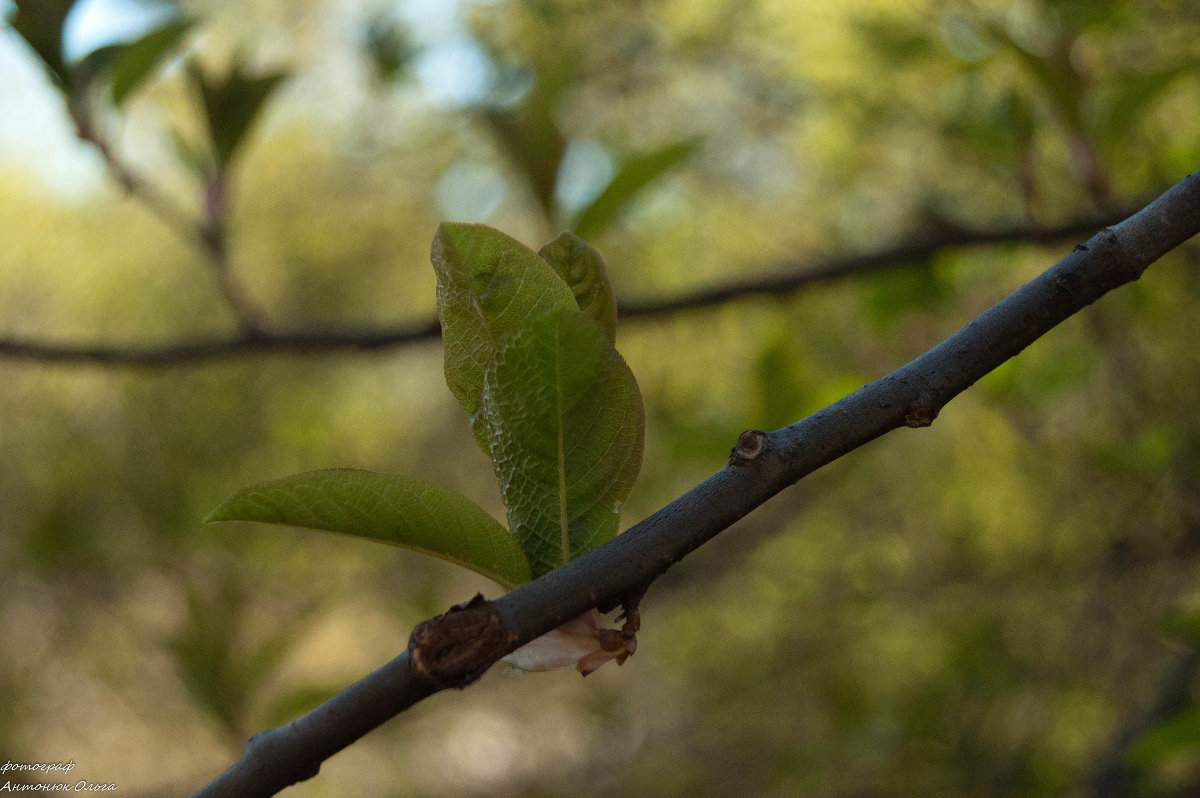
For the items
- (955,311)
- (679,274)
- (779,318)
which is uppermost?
(779,318)

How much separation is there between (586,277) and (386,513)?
0.48ft

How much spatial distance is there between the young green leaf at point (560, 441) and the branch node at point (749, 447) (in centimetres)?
5

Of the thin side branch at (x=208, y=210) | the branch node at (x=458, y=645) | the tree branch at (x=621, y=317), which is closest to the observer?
the branch node at (x=458, y=645)

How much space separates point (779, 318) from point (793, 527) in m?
0.83

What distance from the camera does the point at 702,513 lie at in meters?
0.35

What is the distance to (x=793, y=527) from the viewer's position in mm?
2301

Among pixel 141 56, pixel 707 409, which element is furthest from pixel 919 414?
pixel 707 409

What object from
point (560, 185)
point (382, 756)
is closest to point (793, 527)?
point (560, 185)

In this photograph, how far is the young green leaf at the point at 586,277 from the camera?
17.1 inches

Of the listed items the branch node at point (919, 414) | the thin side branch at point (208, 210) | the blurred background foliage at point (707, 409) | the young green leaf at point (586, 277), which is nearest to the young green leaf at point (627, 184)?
the blurred background foliage at point (707, 409)

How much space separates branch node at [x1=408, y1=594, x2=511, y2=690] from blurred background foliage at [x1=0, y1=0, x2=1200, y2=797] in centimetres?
69

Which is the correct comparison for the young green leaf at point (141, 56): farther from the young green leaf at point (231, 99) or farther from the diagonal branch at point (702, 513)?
the diagonal branch at point (702, 513)

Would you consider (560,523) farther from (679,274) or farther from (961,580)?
(679,274)

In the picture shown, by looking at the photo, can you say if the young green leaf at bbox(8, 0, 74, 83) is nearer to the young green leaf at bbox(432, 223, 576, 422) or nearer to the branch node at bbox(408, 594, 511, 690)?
the young green leaf at bbox(432, 223, 576, 422)
